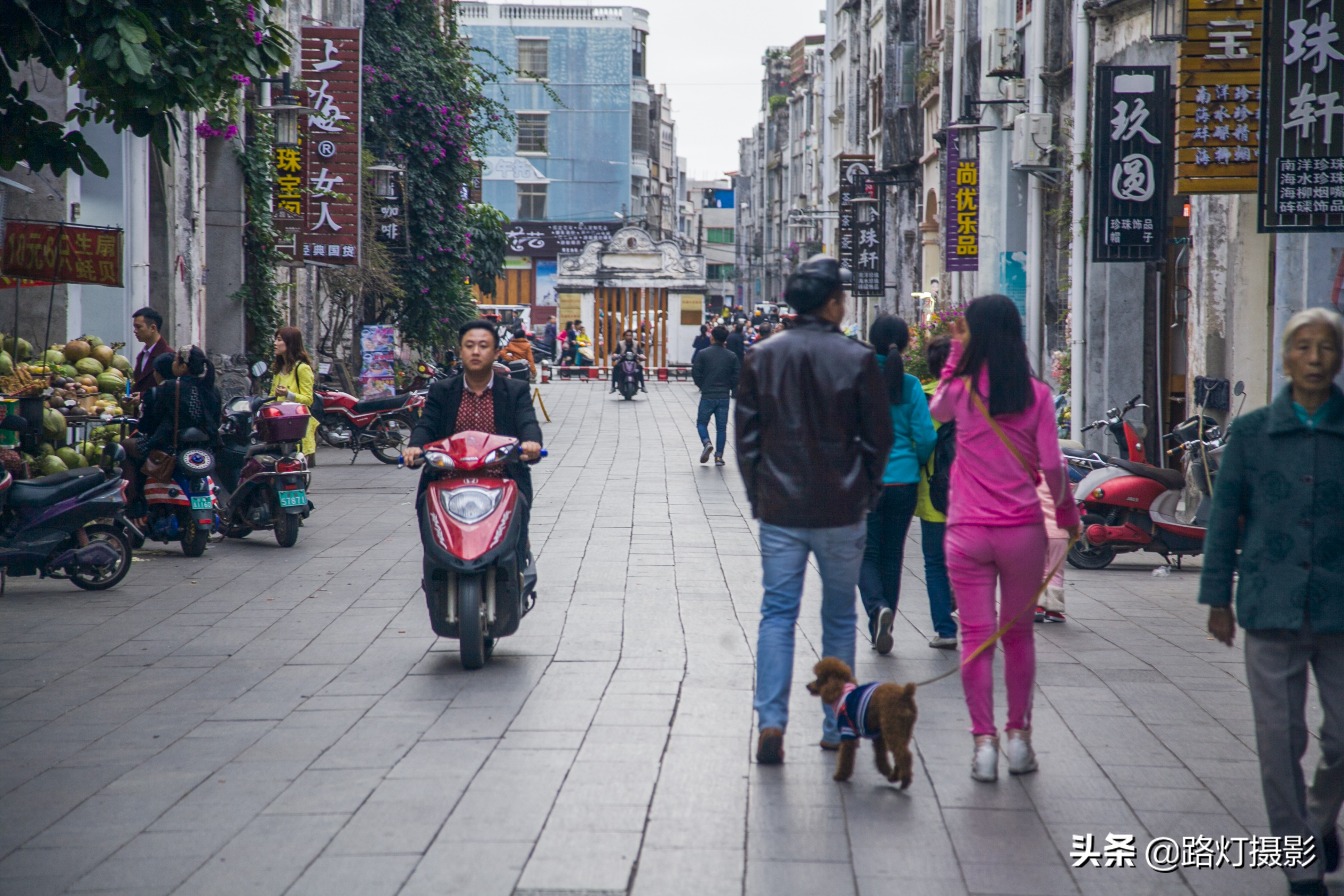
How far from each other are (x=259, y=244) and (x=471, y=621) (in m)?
14.3

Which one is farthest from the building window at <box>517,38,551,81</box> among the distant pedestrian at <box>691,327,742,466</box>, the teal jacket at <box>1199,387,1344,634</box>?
the teal jacket at <box>1199,387,1344,634</box>

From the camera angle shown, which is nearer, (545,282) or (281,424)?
(281,424)

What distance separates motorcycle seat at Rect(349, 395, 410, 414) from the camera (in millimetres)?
19422

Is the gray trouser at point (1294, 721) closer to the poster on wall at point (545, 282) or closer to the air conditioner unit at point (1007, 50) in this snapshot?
the air conditioner unit at point (1007, 50)

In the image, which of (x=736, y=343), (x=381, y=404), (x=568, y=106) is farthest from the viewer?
(x=568, y=106)

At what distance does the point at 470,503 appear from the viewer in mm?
7219

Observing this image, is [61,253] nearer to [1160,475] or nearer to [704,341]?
[1160,475]

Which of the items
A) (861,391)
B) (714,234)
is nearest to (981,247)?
(861,391)

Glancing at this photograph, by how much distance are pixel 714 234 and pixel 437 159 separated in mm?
97252

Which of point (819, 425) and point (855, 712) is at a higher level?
point (819, 425)

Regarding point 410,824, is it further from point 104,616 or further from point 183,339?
point 183,339

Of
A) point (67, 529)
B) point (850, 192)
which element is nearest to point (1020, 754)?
point (67, 529)

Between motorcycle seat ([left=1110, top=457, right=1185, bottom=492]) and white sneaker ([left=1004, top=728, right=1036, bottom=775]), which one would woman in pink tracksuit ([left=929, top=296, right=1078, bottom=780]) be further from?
motorcycle seat ([left=1110, top=457, right=1185, bottom=492])

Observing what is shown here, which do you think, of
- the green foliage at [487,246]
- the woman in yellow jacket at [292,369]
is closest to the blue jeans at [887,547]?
the woman in yellow jacket at [292,369]
